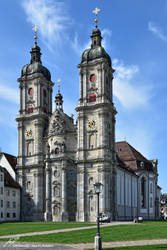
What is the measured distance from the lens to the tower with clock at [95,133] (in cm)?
7100

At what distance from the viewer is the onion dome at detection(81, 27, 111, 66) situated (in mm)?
77250

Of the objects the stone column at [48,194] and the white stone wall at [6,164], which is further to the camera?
the white stone wall at [6,164]

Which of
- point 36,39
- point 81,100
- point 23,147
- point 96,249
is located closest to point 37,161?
point 23,147

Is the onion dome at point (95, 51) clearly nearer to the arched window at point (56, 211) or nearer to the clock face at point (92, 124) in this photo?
the clock face at point (92, 124)

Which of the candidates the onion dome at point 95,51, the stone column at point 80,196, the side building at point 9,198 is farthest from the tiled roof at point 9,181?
the onion dome at point 95,51

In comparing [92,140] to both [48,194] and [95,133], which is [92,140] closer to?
[95,133]

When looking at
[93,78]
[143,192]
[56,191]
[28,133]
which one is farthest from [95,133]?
[143,192]

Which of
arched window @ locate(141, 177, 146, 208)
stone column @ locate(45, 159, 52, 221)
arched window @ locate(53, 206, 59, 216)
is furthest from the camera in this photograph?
arched window @ locate(141, 177, 146, 208)

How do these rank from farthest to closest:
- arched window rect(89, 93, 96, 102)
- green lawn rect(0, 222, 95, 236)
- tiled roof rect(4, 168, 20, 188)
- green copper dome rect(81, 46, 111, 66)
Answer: tiled roof rect(4, 168, 20, 188) < green copper dome rect(81, 46, 111, 66) < arched window rect(89, 93, 96, 102) < green lawn rect(0, 222, 95, 236)

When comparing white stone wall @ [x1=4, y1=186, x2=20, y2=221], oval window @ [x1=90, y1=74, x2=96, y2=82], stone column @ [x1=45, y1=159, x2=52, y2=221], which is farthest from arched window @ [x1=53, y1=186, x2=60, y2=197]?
oval window @ [x1=90, y1=74, x2=96, y2=82]

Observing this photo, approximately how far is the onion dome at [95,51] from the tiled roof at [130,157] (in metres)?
29.3

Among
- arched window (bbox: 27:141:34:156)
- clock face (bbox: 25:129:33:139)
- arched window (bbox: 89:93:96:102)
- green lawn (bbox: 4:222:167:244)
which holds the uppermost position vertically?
arched window (bbox: 89:93:96:102)

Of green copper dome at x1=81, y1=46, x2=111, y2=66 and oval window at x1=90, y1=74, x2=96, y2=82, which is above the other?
green copper dome at x1=81, y1=46, x2=111, y2=66

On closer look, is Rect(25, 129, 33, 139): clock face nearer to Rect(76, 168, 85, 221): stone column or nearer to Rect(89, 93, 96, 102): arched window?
Rect(76, 168, 85, 221): stone column
